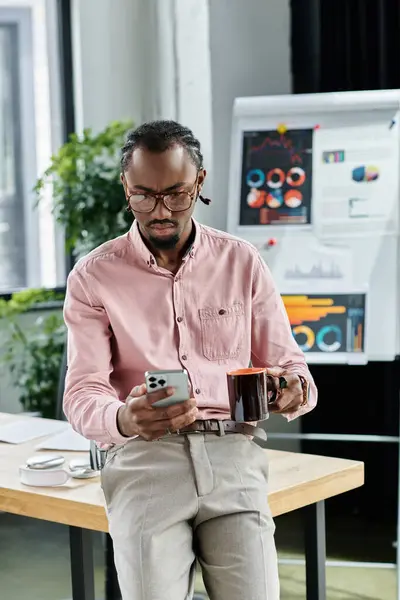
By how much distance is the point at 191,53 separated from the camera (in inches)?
175

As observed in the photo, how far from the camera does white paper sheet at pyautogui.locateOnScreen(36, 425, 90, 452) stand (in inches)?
97.0

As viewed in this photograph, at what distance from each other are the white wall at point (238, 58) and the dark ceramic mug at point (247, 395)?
269cm

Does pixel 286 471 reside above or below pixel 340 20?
below

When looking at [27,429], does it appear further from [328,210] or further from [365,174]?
[365,174]

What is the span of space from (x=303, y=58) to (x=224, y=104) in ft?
1.29

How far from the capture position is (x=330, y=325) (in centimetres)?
353

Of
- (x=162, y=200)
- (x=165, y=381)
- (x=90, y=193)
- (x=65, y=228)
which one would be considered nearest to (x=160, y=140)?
(x=162, y=200)

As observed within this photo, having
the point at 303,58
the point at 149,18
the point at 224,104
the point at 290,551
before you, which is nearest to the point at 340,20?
the point at 303,58

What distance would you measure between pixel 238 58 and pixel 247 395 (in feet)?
9.78

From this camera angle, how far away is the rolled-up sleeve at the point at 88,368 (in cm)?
173

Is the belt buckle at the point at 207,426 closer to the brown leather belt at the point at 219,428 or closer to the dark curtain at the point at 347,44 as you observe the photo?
the brown leather belt at the point at 219,428

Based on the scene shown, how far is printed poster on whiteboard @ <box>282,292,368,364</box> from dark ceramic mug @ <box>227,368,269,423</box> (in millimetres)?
1799

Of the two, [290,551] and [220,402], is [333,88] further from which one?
[220,402]

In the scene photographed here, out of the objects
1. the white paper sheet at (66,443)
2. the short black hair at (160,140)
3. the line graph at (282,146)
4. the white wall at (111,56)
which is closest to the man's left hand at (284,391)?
the short black hair at (160,140)
